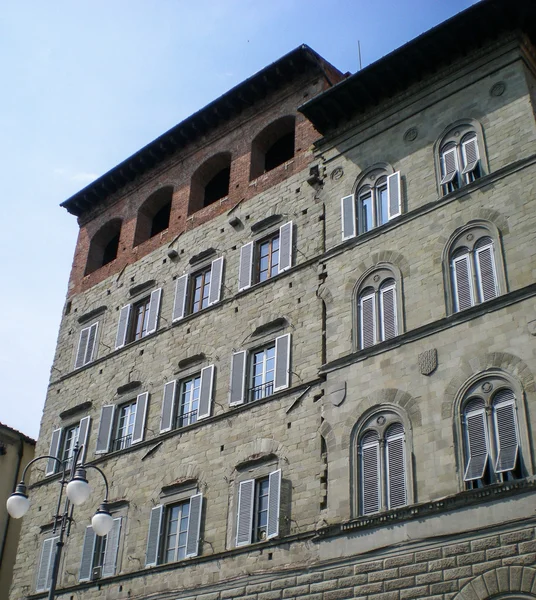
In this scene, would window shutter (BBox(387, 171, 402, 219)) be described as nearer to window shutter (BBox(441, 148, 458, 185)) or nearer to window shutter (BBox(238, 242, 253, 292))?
window shutter (BBox(441, 148, 458, 185))

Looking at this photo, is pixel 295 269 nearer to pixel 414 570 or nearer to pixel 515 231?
pixel 515 231

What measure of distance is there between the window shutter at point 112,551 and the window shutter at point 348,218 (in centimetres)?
908

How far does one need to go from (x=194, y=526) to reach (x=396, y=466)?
5619 millimetres

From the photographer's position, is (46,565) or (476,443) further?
(46,565)

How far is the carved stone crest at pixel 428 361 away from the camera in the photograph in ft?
55.1

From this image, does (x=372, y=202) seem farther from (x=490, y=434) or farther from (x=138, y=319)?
(x=138, y=319)

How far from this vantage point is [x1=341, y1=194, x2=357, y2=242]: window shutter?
66.9 ft

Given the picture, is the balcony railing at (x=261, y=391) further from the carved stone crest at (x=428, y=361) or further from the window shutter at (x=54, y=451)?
the window shutter at (x=54, y=451)

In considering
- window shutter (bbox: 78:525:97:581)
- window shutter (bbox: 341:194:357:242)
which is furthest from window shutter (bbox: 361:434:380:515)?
window shutter (bbox: 78:525:97:581)

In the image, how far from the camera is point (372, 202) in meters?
20.6

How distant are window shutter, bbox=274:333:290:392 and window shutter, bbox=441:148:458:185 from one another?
511 cm

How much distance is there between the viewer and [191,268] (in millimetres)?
24859

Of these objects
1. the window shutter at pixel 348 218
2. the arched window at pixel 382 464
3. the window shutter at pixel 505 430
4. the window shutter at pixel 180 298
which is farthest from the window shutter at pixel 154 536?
the window shutter at pixel 505 430

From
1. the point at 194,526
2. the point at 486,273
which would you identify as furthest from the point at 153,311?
the point at 486,273
